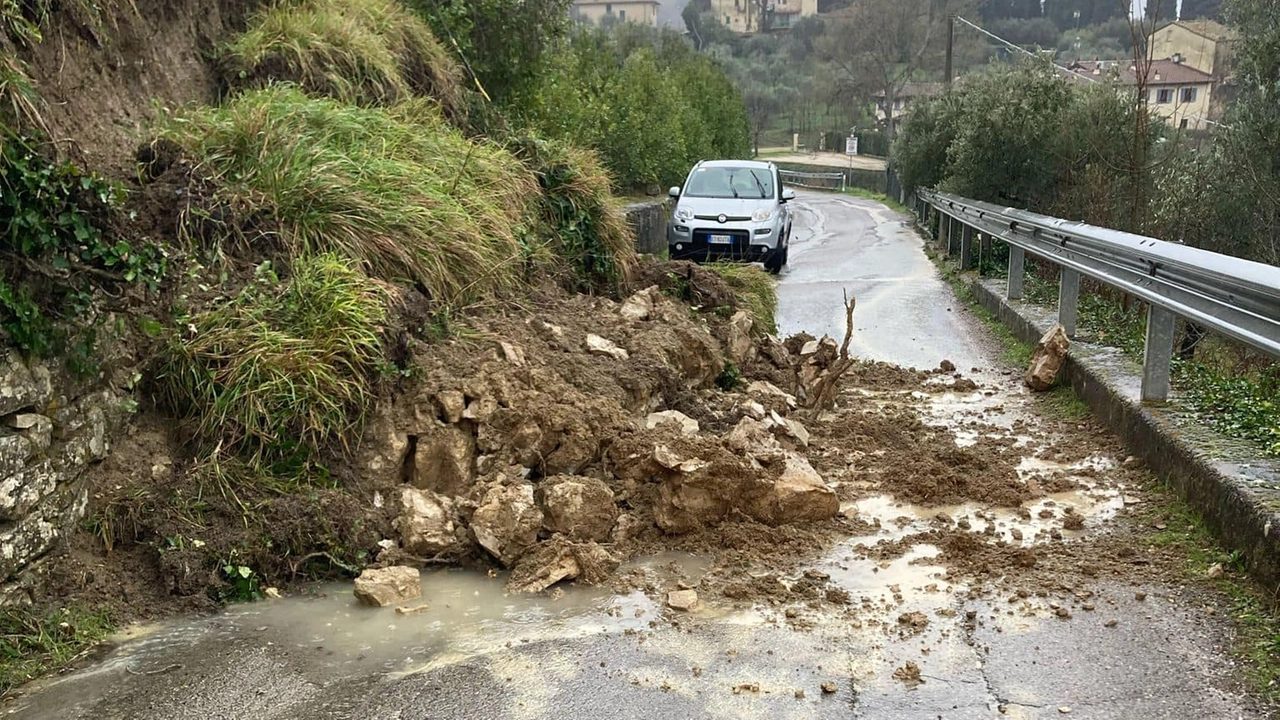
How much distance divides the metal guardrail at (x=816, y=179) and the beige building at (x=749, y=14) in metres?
74.2

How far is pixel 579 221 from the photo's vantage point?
29.3ft

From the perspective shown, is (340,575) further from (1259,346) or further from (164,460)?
(1259,346)

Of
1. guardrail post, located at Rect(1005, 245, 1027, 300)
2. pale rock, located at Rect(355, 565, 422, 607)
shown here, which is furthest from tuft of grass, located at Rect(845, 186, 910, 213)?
pale rock, located at Rect(355, 565, 422, 607)

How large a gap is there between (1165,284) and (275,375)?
5.01 metres

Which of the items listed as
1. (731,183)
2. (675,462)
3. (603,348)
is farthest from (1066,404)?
(731,183)

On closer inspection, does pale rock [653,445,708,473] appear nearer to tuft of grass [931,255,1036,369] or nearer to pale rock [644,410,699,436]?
pale rock [644,410,699,436]

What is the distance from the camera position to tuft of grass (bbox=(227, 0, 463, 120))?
325 inches

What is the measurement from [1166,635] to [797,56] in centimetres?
11946

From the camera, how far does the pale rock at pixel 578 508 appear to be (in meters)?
4.85

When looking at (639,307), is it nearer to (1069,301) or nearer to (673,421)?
(673,421)

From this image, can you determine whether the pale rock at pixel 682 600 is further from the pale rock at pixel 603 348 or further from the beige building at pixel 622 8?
the beige building at pixel 622 8

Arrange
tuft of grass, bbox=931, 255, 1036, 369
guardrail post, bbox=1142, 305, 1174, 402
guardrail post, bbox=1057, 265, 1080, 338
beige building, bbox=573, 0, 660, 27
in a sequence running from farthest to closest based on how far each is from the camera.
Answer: beige building, bbox=573, 0, 660, 27 < tuft of grass, bbox=931, 255, 1036, 369 < guardrail post, bbox=1057, 265, 1080, 338 < guardrail post, bbox=1142, 305, 1174, 402

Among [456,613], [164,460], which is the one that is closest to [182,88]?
[164,460]

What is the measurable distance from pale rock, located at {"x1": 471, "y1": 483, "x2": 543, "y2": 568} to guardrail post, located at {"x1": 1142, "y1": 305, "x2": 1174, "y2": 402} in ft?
12.0
